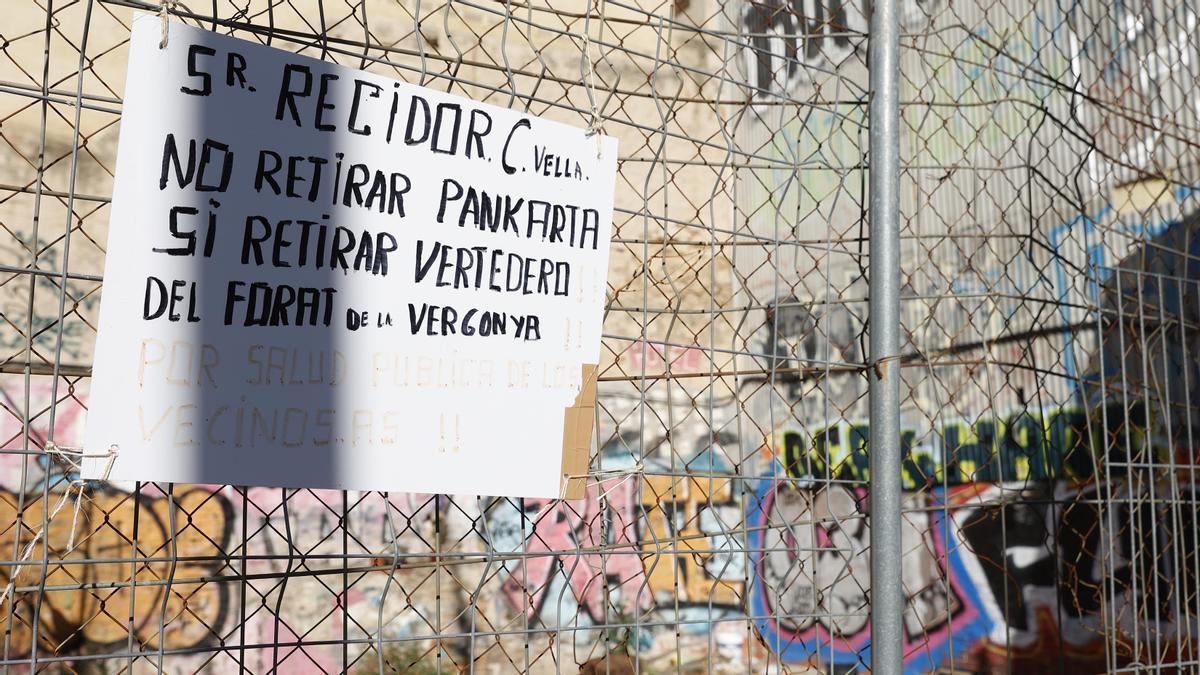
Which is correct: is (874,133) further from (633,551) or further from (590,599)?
(590,599)

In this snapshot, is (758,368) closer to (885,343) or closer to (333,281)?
(885,343)

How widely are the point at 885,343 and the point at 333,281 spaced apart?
1056 millimetres

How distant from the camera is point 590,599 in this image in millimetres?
6691

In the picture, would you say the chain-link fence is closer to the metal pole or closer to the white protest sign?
the metal pole

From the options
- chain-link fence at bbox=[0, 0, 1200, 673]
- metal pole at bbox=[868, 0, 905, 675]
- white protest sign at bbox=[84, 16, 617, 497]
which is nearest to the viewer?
white protest sign at bbox=[84, 16, 617, 497]

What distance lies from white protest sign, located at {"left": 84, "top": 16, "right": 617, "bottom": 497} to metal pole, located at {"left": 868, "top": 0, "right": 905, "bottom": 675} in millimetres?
582

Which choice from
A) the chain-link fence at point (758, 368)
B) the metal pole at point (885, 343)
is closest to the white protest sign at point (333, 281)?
the metal pole at point (885, 343)

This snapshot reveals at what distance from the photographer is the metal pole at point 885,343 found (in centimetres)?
194

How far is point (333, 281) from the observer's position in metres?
1.51

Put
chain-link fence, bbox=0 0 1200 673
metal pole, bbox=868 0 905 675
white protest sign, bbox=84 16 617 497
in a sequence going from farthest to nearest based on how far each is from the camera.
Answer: chain-link fence, bbox=0 0 1200 673 → metal pole, bbox=868 0 905 675 → white protest sign, bbox=84 16 617 497

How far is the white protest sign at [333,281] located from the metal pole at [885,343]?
58 centimetres

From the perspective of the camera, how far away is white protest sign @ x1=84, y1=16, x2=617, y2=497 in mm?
1384

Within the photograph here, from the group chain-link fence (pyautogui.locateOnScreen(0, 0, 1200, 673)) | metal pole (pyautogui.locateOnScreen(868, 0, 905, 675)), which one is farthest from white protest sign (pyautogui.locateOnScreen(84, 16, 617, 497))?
chain-link fence (pyautogui.locateOnScreen(0, 0, 1200, 673))

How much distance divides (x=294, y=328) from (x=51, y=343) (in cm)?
457
